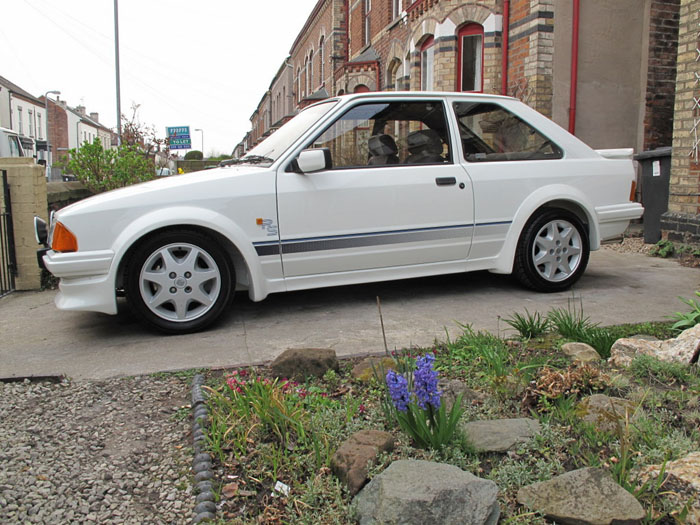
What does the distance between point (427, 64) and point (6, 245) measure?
37.8 ft

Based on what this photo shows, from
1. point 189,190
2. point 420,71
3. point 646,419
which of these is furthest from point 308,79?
point 646,419

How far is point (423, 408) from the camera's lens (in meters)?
2.29

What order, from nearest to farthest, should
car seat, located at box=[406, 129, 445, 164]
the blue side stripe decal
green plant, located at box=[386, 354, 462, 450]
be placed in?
green plant, located at box=[386, 354, 462, 450]
the blue side stripe decal
car seat, located at box=[406, 129, 445, 164]

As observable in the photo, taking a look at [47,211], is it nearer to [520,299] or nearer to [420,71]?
[520,299]

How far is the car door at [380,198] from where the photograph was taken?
471 centimetres

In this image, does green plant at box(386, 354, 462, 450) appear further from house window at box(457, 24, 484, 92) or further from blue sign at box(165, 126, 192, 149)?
blue sign at box(165, 126, 192, 149)

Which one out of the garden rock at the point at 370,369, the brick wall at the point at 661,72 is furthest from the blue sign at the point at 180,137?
the garden rock at the point at 370,369

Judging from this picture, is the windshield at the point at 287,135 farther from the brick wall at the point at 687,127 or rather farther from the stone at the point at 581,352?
the brick wall at the point at 687,127

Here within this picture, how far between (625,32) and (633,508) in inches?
424

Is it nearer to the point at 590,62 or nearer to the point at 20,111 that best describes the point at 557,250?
the point at 590,62

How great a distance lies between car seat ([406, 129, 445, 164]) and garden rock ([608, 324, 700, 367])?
230cm

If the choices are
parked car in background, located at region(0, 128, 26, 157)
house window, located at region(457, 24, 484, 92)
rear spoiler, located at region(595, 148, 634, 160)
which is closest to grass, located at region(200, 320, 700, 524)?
rear spoiler, located at region(595, 148, 634, 160)

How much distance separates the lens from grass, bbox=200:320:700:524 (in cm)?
215

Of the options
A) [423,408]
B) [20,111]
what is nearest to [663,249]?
[423,408]
